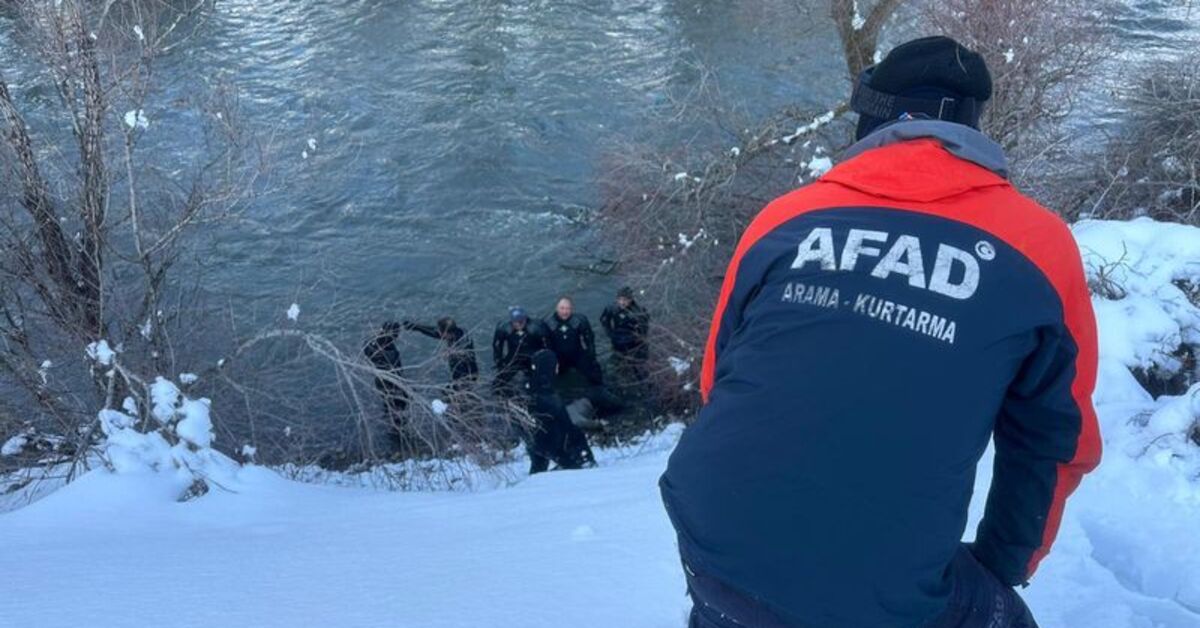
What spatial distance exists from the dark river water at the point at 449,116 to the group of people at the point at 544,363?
2132 millimetres

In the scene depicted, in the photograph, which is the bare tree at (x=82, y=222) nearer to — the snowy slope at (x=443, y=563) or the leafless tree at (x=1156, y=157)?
the snowy slope at (x=443, y=563)

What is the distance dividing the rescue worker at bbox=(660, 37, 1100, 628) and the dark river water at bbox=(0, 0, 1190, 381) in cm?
1106

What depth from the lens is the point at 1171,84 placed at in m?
11.8

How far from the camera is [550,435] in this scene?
8.94 m

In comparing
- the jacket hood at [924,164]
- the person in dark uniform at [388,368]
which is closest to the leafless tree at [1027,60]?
the person in dark uniform at [388,368]

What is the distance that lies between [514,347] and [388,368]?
5.80ft

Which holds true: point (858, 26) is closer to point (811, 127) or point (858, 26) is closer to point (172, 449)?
point (811, 127)

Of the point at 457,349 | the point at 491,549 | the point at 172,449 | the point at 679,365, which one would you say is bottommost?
the point at 679,365

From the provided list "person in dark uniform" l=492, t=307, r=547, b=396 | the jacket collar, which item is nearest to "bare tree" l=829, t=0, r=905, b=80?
"person in dark uniform" l=492, t=307, r=547, b=396

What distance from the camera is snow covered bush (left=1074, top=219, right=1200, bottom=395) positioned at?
586 cm

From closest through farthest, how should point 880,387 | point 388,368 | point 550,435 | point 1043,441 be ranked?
point 880,387, point 1043,441, point 550,435, point 388,368

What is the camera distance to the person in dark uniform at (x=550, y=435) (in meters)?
8.81

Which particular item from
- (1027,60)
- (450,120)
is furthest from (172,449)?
(450,120)

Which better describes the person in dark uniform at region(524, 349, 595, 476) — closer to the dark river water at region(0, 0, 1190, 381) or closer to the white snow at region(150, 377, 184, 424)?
the white snow at region(150, 377, 184, 424)
